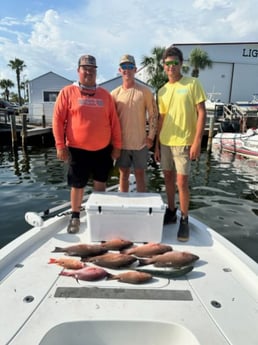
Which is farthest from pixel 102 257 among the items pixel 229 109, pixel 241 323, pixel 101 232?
pixel 229 109

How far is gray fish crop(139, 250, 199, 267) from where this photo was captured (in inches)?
97.5

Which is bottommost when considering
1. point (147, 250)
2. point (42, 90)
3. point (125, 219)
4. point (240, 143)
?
point (240, 143)

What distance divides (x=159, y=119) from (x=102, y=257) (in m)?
1.77

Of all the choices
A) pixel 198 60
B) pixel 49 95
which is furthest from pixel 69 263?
pixel 198 60

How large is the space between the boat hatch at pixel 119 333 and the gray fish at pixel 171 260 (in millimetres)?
684

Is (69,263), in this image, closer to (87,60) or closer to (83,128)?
(83,128)

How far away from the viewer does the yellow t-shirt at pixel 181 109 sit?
3.14 metres

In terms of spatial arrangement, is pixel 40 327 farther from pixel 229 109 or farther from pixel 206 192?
pixel 229 109

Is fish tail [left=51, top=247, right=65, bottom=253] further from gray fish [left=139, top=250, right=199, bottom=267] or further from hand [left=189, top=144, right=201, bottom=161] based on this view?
hand [left=189, top=144, right=201, bottom=161]

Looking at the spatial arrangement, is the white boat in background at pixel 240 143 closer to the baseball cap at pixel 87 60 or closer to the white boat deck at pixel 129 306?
the baseball cap at pixel 87 60

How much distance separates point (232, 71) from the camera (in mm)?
39938

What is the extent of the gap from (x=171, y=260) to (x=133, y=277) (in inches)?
16.5

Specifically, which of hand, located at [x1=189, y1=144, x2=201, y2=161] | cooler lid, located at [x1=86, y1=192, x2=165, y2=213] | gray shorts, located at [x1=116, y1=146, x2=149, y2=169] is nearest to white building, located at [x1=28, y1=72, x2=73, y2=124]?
gray shorts, located at [x1=116, y1=146, x2=149, y2=169]

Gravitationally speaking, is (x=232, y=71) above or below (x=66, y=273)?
above
